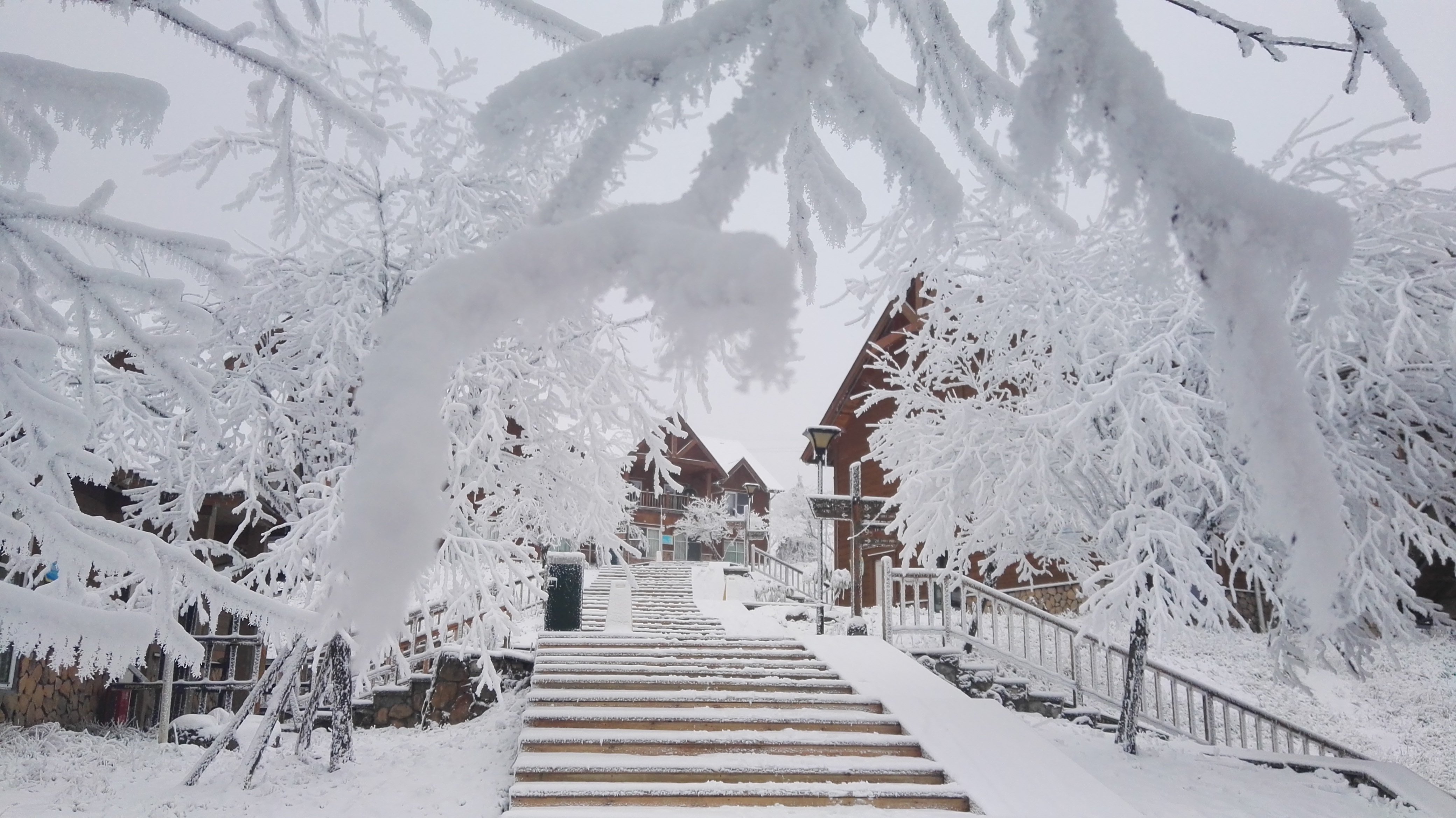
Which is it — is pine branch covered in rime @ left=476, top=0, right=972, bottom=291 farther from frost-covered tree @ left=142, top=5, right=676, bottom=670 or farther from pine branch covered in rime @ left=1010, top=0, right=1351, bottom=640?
frost-covered tree @ left=142, top=5, right=676, bottom=670

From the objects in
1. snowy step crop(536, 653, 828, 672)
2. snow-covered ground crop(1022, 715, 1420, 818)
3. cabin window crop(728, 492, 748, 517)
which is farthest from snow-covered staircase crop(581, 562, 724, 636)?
cabin window crop(728, 492, 748, 517)

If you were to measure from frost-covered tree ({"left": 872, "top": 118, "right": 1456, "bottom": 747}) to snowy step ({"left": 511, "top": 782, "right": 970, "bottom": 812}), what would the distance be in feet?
10.2

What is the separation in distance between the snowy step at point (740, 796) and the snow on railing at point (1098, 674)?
11.7 ft

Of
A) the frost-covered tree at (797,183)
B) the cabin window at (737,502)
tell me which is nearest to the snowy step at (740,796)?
the frost-covered tree at (797,183)

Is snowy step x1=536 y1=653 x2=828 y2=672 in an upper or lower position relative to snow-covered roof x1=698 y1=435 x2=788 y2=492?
lower

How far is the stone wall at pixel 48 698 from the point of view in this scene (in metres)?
7.89

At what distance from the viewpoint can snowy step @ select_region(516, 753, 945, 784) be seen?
529 centimetres

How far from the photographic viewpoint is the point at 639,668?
306 inches

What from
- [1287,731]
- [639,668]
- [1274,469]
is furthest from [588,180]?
[1287,731]

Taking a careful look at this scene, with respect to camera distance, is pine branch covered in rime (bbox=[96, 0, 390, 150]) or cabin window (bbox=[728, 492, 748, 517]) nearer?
pine branch covered in rime (bbox=[96, 0, 390, 150])

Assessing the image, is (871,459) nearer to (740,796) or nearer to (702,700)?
(702,700)

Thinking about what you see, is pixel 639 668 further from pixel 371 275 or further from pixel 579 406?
pixel 371 275

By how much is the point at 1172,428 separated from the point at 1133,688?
302 cm

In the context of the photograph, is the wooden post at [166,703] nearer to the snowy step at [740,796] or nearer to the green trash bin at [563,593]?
the green trash bin at [563,593]
